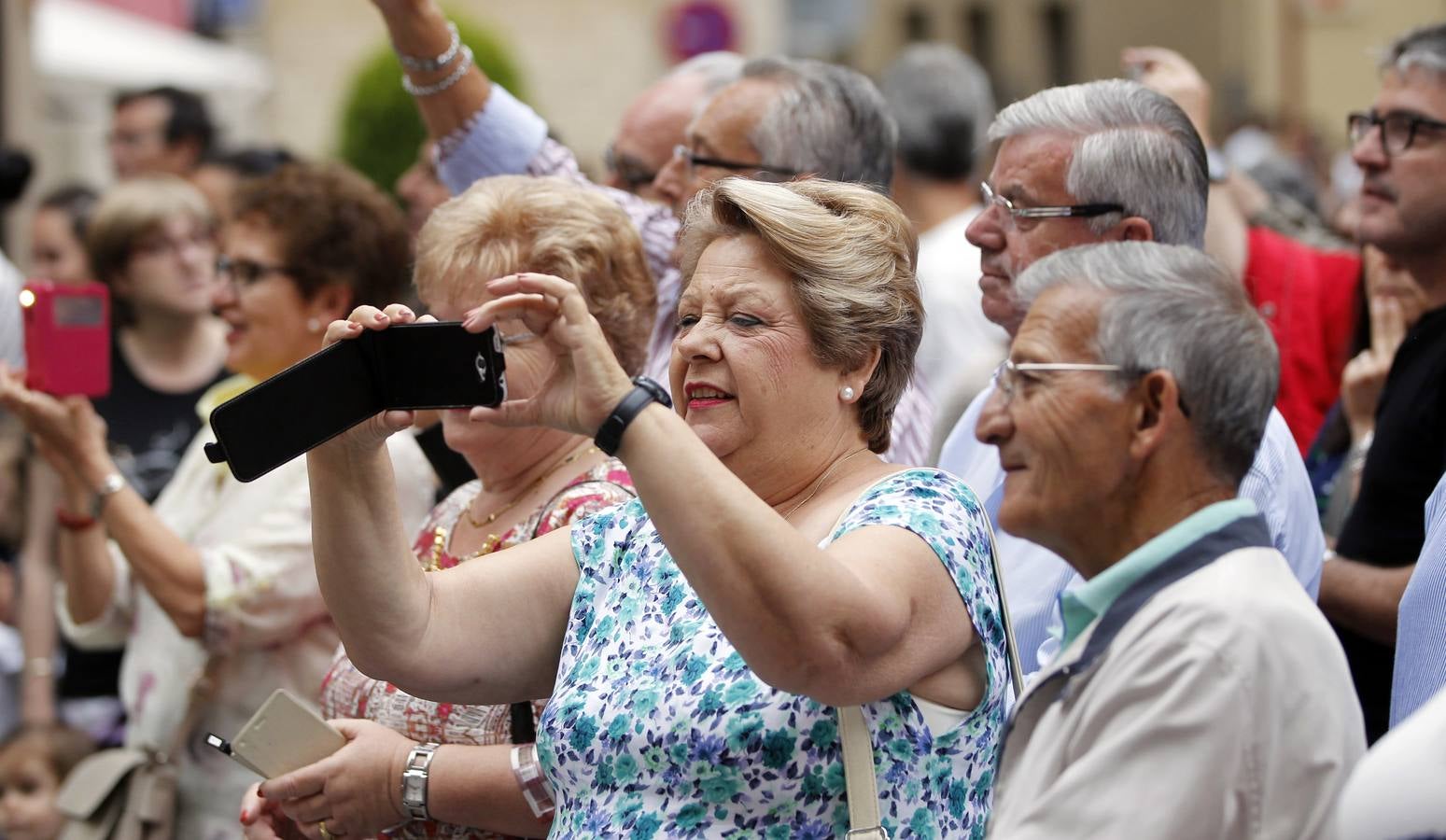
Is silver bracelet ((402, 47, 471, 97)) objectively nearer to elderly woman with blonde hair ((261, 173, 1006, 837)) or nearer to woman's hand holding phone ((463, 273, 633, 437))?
elderly woman with blonde hair ((261, 173, 1006, 837))

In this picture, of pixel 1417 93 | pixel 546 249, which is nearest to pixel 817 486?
pixel 546 249

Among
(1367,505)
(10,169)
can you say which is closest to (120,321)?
(10,169)

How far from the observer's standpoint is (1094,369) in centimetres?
217

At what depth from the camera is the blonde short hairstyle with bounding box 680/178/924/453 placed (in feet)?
8.82

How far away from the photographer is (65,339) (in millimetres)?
4211

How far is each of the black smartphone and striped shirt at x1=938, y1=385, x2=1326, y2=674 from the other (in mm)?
966

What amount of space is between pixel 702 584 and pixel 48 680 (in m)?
3.66

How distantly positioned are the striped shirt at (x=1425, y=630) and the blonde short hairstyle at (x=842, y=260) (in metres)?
0.94

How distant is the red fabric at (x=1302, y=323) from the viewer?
4.95 metres

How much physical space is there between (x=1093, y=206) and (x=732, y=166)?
1.11 m

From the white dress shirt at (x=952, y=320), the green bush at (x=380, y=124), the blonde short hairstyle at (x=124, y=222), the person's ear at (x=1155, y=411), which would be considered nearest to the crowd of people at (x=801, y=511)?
the person's ear at (x=1155, y=411)

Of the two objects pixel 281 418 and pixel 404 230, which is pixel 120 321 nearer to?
pixel 404 230

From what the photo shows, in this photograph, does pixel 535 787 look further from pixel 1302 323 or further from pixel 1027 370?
pixel 1302 323

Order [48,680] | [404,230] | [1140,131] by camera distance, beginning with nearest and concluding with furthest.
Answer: [1140,131] → [404,230] → [48,680]
